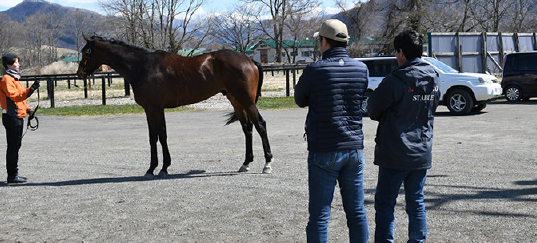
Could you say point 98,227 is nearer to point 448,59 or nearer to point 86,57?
point 86,57

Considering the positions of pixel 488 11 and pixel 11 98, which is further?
pixel 488 11

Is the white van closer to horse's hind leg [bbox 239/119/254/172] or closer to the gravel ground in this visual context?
the gravel ground

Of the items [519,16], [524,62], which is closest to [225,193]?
[524,62]

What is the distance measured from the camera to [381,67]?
59.8 ft

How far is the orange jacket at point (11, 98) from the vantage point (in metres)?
8.39

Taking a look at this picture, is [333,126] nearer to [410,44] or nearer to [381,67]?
[410,44]

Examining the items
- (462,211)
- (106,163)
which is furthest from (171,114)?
(462,211)

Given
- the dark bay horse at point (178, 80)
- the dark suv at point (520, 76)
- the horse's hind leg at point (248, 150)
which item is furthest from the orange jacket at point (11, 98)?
the dark suv at point (520, 76)

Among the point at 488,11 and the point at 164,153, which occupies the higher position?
the point at 488,11

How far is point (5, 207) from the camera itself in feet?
22.9

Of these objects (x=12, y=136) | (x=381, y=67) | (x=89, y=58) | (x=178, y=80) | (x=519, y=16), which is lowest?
(x=12, y=136)

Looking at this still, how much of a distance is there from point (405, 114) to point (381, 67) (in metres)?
14.2

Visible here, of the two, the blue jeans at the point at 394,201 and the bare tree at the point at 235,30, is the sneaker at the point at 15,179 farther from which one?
the bare tree at the point at 235,30

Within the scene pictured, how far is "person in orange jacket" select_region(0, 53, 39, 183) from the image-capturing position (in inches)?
331
